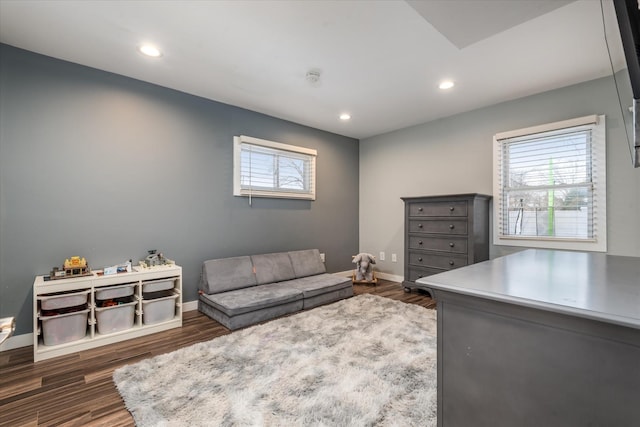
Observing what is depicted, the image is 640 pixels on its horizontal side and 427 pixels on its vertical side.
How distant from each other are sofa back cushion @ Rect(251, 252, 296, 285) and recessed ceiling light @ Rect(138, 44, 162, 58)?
2339 mm

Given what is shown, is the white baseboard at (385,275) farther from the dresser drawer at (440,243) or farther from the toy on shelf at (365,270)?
the dresser drawer at (440,243)


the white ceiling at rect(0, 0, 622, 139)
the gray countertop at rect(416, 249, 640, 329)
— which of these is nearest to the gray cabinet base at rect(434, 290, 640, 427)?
the gray countertop at rect(416, 249, 640, 329)

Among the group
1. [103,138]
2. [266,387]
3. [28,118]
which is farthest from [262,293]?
[28,118]

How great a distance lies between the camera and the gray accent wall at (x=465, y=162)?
2.73m

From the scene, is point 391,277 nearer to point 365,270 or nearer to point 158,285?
point 365,270

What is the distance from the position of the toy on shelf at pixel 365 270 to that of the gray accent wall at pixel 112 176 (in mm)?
1375

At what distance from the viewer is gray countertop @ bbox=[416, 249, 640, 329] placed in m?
0.75

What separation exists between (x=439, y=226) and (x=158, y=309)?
337cm

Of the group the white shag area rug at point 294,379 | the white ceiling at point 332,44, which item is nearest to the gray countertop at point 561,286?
the white shag area rug at point 294,379

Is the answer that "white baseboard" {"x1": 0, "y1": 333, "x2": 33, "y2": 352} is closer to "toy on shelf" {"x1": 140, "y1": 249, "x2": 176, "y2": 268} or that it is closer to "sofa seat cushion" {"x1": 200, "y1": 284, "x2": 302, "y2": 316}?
"toy on shelf" {"x1": 140, "y1": 249, "x2": 176, "y2": 268}

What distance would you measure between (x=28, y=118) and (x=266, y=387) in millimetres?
2952

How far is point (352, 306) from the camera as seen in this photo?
131 inches

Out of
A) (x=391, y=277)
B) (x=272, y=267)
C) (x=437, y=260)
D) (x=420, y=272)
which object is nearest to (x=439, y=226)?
(x=437, y=260)

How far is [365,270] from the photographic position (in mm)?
4477
